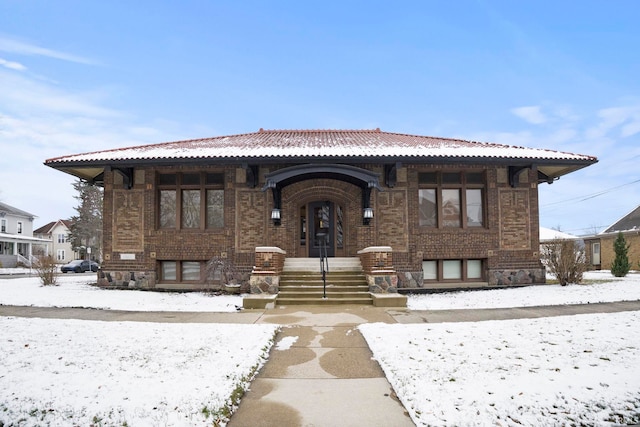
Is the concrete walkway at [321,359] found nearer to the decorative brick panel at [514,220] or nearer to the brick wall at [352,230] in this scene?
the brick wall at [352,230]

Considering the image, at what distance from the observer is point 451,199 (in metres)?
14.4

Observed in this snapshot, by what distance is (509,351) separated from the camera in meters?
5.90

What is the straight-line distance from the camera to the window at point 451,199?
14.2 meters

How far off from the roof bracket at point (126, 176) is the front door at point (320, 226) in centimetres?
605

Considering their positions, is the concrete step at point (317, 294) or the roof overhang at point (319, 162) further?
the roof overhang at point (319, 162)

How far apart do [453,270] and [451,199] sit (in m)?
2.38

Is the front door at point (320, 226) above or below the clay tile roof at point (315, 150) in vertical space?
below

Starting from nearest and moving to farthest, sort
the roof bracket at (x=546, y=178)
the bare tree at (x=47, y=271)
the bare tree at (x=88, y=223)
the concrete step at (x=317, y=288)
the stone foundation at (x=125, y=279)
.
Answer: the concrete step at (x=317, y=288), the stone foundation at (x=125, y=279), the bare tree at (x=47, y=271), the roof bracket at (x=546, y=178), the bare tree at (x=88, y=223)

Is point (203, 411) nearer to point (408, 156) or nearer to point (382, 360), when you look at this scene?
point (382, 360)

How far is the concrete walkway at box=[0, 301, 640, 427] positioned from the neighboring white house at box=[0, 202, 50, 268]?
40.9 metres

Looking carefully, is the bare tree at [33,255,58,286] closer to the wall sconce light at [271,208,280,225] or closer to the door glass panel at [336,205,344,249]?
the wall sconce light at [271,208,280,225]

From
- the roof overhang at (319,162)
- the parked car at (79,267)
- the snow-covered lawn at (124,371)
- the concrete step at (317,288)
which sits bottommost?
the parked car at (79,267)

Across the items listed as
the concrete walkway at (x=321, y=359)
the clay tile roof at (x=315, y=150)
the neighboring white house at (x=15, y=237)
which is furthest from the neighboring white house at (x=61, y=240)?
the concrete walkway at (x=321, y=359)

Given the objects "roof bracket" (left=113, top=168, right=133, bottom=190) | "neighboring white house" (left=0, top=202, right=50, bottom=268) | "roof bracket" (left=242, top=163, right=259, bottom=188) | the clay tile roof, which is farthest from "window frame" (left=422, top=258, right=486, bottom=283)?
"neighboring white house" (left=0, top=202, right=50, bottom=268)
